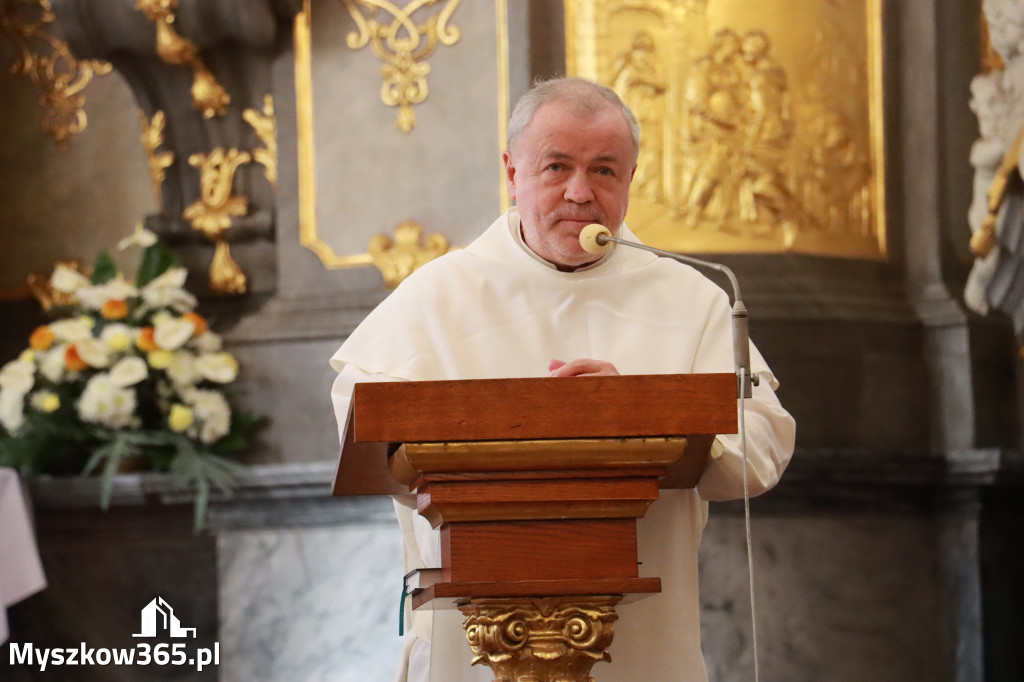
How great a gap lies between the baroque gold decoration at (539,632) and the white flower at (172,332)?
3.28 metres

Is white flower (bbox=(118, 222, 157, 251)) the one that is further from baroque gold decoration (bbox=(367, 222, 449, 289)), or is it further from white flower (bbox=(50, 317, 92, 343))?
baroque gold decoration (bbox=(367, 222, 449, 289))

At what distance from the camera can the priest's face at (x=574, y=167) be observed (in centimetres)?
296

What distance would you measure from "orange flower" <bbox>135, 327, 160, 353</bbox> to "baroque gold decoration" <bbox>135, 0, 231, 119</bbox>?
1.05m

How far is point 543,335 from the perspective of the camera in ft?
10.3

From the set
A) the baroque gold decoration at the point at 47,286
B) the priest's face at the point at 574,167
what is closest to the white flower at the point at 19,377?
the baroque gold decoration at the point at 47,286

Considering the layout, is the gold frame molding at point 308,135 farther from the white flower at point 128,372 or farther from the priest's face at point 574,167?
the priest's face at point 574,167

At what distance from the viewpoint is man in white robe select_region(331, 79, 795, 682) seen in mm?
2930

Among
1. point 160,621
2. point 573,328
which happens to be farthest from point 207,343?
point 573,328

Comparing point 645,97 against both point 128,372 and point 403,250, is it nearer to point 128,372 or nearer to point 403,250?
point 403,250

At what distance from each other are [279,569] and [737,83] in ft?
8.26

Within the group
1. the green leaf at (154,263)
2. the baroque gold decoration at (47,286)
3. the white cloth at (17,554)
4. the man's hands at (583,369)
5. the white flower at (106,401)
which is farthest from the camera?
the baroque gold decoration at (47,286)

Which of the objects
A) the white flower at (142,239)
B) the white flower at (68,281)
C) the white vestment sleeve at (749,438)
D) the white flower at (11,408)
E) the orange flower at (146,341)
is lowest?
the white vestment sleeve at (749,438)

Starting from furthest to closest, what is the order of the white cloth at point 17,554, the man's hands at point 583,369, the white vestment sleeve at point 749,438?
the white cloth at point 17,554, the white vestment sleeve at point 749,438, the man's hands at point 583,369

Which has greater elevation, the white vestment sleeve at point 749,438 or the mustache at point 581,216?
the mustache at point 581,216
